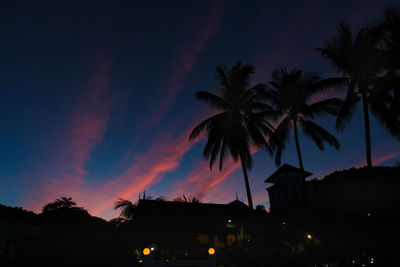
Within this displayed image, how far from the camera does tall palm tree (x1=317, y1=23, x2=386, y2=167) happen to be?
17.3 m

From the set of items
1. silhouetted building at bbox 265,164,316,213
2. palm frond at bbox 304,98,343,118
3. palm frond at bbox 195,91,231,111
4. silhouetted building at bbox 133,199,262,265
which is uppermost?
palm frond at bbox 195,91,231,111

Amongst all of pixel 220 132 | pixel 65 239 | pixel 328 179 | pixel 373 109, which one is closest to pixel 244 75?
pixel 220 132

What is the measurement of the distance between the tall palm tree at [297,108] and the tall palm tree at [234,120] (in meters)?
1.66

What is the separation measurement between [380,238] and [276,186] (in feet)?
39.1

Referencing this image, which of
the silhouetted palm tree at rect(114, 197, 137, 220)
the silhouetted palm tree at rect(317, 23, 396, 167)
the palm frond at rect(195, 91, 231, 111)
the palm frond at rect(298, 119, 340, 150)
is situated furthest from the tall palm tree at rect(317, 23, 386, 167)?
the silhouetted palm tree at rect(114, 197, 137, 220)

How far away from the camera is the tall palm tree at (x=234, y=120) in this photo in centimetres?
2042

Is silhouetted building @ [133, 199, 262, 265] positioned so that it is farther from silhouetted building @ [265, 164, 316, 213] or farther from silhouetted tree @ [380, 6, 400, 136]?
silhouetted tree @ [380, 6, 400, 136]

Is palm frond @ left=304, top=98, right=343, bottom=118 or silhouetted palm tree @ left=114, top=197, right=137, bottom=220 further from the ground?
palm frond @ left=304, top=98, right=343, bottom=118

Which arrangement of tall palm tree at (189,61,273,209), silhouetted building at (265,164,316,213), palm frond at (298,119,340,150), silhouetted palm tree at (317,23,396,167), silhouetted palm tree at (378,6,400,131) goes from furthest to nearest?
silhouetted building at (265,164,316,213) < palm frond at (298,119,340,150) < tall palm tree at (189,61,273,209) < silhouetted palm tree at (317,23,396,167) < silhouetted palm tree at (378,6,400,131)

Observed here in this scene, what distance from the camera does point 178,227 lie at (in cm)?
1530

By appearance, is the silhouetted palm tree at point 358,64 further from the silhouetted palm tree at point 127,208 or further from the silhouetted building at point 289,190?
the silhouetted palm tree at point 127,208

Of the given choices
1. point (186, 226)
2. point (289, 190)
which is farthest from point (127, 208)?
point (289, 190)

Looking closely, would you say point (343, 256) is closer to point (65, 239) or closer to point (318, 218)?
point (318, 218)

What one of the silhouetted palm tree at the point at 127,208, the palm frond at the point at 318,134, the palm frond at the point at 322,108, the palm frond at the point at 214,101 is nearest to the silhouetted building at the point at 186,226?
the silhouetted palm tree at the point at 127,208
